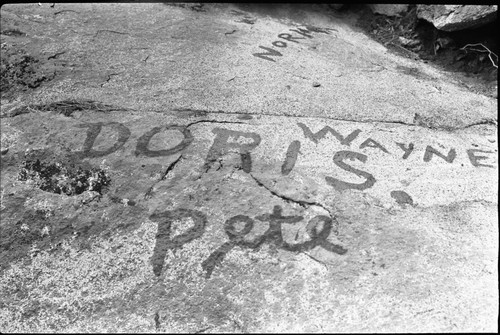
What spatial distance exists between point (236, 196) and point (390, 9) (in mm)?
3498

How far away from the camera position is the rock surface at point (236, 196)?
1672mm

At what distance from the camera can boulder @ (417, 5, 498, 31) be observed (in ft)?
11.9

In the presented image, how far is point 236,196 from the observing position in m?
2.04

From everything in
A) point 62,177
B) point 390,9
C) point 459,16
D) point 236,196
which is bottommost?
point 62,177

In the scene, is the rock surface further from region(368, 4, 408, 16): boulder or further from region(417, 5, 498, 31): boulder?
region(368, 4, 408, 16): boulder

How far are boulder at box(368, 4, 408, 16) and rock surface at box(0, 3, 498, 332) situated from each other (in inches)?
65.1

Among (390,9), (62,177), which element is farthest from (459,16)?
(62,177)

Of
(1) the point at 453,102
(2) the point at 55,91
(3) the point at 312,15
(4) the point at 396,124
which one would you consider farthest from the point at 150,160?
(3) the point at 312,15

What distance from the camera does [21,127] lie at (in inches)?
A: 92.7

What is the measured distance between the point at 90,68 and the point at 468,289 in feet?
8.05

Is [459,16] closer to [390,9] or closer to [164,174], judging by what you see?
[390,9]

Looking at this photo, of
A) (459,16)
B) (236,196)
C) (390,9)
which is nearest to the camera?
(236,196)

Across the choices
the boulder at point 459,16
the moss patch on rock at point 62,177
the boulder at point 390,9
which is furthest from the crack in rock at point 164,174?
the boulder at point 390,9

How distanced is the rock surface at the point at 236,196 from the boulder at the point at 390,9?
1655 mm
